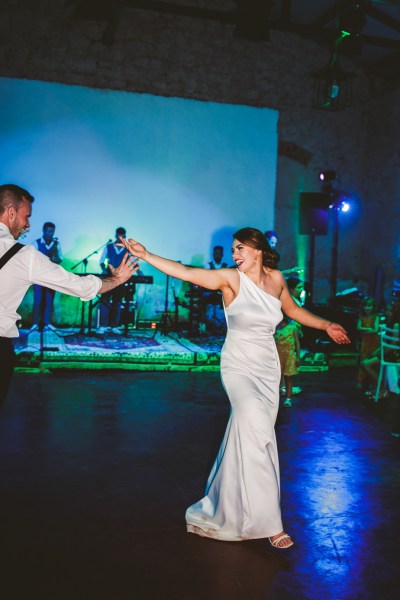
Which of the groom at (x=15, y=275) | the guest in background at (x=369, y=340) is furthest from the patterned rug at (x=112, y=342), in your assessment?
the groom at (x=15, y=275)

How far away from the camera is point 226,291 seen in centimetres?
366

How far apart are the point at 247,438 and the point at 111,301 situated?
27.8 ft

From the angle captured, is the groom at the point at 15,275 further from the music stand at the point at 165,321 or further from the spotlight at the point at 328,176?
the spotlight at the point at 328,176

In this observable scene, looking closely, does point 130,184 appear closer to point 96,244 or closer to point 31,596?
point 96,244

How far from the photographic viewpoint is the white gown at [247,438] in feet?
10.9

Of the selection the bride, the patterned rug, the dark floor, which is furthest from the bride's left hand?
the patterned rug

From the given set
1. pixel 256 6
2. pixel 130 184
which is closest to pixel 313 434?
pixel 256 6

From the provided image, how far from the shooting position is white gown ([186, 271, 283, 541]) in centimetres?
331

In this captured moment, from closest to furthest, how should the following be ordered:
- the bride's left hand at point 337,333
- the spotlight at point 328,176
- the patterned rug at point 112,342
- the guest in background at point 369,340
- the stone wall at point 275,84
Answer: the bride's left hand at point 337,333 → the guest in background at point 369,340 → the patterned rug at point 112,342 → the stone wall at point 275,84 → the spotlight at point 328,176

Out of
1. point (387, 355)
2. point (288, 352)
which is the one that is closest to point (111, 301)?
point (288, 352)

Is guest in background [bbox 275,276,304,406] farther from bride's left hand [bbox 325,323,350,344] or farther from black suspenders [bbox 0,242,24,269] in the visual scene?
black suspenders [bbox 0,242,24,269]

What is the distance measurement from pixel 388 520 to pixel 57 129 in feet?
34.7

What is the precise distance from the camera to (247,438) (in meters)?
3.34

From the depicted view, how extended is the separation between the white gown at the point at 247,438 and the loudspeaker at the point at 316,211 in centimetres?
971
